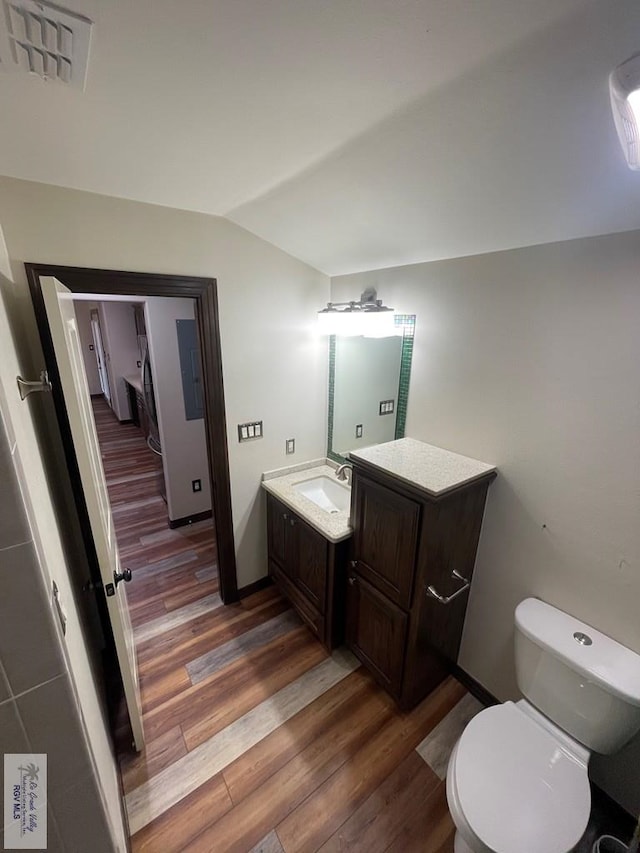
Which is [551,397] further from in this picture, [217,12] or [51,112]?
[51,112]

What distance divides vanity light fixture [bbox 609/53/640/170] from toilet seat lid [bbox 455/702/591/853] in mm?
1731

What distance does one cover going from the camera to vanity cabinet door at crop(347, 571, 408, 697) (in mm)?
1601

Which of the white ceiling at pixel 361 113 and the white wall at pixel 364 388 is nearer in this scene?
the white ceiling at pixel 361 113

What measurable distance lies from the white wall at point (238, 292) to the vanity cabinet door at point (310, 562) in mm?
414

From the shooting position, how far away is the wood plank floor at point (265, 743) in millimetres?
1303

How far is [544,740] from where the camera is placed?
1.25 meters

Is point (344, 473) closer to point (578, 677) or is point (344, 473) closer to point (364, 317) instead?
point (364, 317)

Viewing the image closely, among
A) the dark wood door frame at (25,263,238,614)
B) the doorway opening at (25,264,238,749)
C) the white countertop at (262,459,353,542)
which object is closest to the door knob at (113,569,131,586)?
the doorway opening at (25,264,238,749)

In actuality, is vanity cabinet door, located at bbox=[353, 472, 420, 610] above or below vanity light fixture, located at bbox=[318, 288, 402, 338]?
below

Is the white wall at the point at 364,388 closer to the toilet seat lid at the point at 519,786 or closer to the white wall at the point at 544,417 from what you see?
the white wall at the point at 544,417

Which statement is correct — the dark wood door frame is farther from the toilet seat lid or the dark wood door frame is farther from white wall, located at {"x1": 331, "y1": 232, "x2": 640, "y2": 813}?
the toilet seat lid

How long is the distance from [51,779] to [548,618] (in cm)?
157

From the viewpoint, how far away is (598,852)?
3.84 feet

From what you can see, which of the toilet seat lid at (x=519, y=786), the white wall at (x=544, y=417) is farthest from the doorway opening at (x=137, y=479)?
the toilet seat lid at (x=519, y=786)
